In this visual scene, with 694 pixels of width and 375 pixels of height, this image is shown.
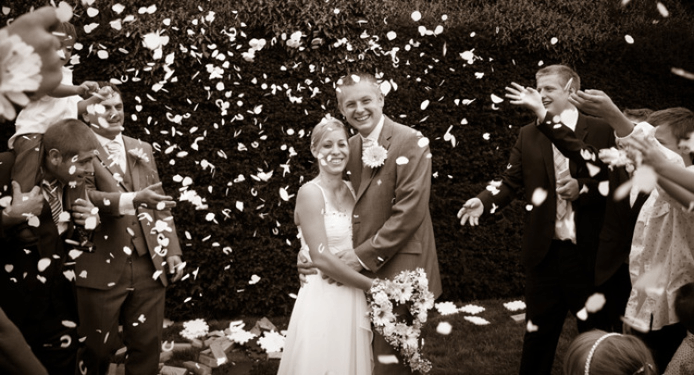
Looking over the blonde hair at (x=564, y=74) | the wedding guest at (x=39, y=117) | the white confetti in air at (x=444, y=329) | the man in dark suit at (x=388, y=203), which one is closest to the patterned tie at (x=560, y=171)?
the blonde hair at (x=564, y=74)

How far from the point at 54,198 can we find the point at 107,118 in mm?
773

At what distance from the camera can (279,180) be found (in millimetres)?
6020

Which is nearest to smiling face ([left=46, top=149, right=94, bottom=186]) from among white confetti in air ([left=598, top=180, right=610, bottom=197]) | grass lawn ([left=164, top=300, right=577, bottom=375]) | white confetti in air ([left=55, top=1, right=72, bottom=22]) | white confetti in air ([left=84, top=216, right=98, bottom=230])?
white confetti in air ([left=84, top=216, right=98, bottom=230])

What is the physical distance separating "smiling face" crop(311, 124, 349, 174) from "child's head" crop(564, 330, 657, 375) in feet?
6.40

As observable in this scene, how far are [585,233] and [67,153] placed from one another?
3203mm

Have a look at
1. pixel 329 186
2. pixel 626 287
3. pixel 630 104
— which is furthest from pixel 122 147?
pixel 630 104

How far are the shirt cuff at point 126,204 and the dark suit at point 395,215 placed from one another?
1.31 meters

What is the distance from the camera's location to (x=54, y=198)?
138 inches

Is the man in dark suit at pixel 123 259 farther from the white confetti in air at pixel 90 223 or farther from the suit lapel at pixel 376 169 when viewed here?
the suit lapel at pixel 376 169

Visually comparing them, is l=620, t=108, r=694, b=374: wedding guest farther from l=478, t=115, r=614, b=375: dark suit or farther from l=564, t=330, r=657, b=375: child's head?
l=564, t=330, r=657, b=375: child's head

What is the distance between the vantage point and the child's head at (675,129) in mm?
3645

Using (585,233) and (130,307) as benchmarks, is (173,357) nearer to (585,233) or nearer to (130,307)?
(130,307)

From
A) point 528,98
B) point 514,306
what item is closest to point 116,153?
point 528,98

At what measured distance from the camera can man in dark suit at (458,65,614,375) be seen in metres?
4.34
